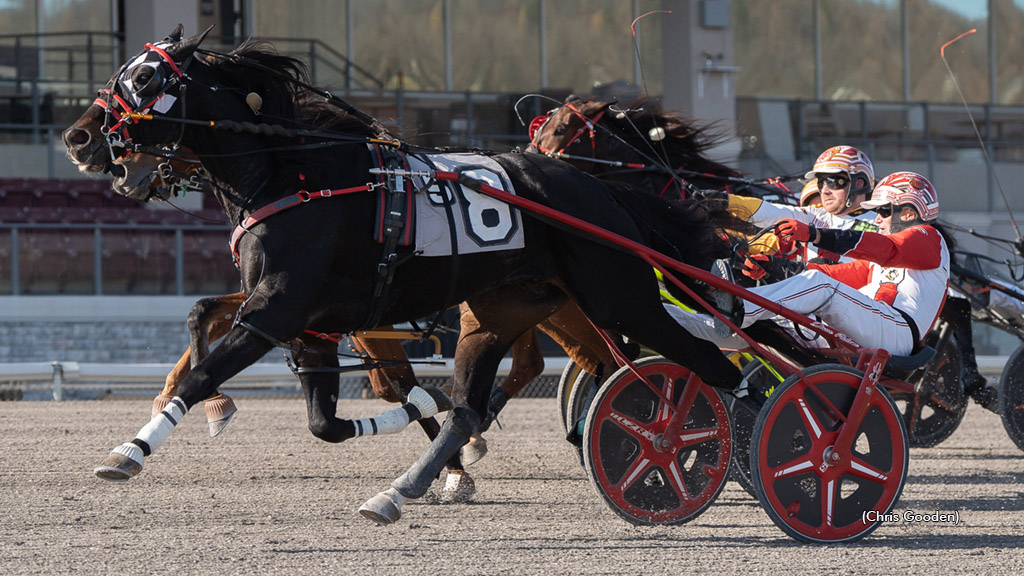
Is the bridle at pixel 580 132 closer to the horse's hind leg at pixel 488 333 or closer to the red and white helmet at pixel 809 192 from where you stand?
the red and white helmet at pixel 809 192

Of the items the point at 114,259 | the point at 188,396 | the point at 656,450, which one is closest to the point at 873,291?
the point at 656,450

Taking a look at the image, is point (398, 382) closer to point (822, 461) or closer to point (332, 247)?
point (332, 247)

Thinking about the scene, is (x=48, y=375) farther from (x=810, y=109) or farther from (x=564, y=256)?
(x=810, y=109)

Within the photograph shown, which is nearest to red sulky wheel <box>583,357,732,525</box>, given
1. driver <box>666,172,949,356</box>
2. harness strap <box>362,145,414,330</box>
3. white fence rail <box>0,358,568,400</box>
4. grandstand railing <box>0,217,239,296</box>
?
driver <box>666,172,949,356</box>

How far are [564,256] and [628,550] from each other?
116 cm

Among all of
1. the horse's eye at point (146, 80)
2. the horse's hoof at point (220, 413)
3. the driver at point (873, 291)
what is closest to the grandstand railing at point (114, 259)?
the horse's hoof at point (220, 413)

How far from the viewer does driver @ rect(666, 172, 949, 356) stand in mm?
4867

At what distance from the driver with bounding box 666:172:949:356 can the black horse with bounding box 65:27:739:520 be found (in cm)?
22

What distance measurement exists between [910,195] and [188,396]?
Answer: 3.23 metres

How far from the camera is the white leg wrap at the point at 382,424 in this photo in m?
4.70

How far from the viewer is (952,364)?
7.24 m

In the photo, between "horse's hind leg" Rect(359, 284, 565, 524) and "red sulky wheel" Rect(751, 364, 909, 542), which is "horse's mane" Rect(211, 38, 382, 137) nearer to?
"horse's hind leg" Rect(359, 284, 565, 524)

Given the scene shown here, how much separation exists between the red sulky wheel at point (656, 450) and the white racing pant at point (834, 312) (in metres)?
0.29

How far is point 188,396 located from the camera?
13.4 ft
